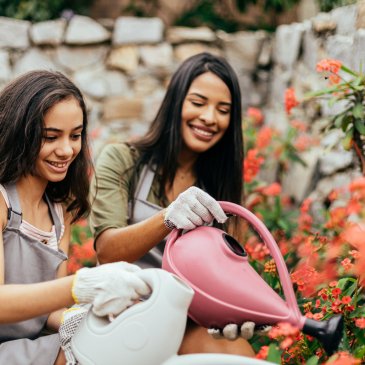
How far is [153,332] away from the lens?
50.6 inches

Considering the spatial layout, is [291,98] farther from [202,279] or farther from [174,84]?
[202,279]

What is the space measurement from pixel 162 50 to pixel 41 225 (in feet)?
9.49

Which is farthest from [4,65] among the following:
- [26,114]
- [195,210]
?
Result: [195,210]

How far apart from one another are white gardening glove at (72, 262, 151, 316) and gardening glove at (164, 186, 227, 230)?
271 millimetres

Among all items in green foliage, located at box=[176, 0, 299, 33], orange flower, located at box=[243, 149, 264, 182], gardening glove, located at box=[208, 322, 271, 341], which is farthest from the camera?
green foliage, located at box=[176, 0, 299, 33]

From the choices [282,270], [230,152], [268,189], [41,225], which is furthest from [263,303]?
[268,189]

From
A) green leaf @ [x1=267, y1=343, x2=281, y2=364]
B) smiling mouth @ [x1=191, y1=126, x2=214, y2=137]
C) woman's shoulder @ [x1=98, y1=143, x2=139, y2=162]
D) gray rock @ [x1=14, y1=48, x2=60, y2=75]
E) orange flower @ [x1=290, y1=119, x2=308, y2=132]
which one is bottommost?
green leaf @ [x1=267, y1=343, x2=281, y2=364]

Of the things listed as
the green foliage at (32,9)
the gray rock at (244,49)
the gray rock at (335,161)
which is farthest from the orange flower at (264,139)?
the green foliage at (32,9)

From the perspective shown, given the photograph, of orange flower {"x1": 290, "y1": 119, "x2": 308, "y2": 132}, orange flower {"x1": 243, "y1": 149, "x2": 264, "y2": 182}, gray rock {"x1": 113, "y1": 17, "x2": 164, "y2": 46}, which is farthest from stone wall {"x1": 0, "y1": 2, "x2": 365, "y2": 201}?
orange flower {"x1": 243, "y1": 149, "x2": 264, "y2": 182}

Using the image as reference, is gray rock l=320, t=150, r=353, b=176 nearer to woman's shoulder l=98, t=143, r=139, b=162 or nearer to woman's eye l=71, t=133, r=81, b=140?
woman's shoulder l=98, t=143, r=139, b=162

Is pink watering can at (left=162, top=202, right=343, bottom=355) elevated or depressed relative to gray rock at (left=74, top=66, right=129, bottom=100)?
depressed

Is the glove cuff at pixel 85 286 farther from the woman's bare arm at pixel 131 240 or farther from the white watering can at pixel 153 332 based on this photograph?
the woman's bare arm at pixel 131 240

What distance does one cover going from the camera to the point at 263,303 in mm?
1383

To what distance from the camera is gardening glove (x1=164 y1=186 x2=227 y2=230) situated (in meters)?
1.57
